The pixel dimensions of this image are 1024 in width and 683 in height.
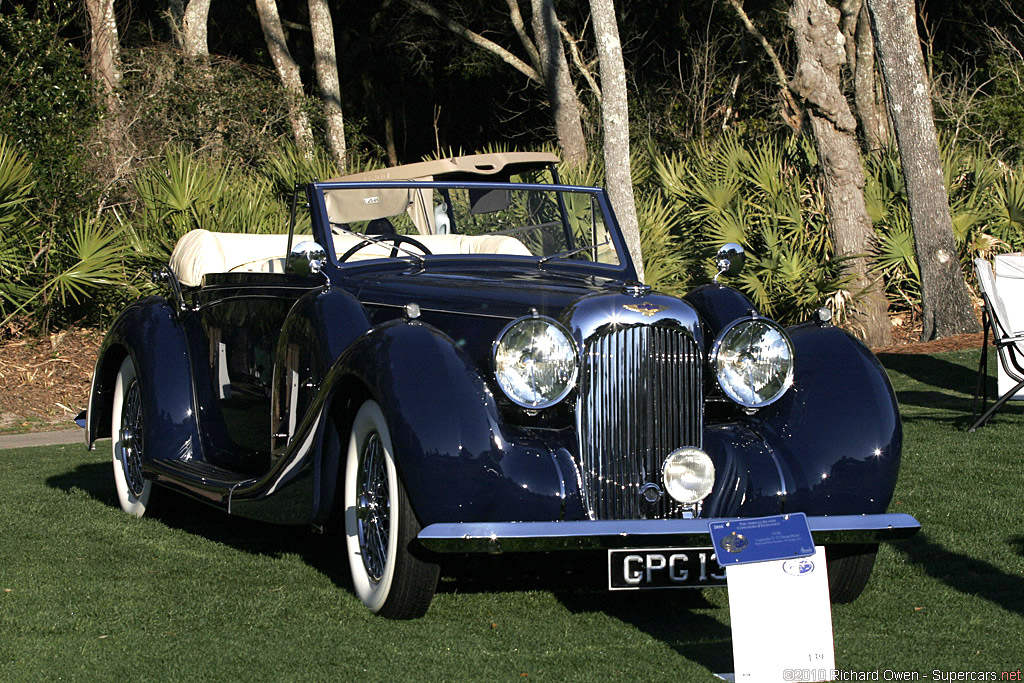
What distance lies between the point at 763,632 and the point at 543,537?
74 centimetres

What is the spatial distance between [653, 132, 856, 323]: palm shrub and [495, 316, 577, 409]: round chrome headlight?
9.86 meters

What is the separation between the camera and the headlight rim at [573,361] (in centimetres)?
434

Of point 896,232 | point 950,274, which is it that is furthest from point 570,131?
point 950,274

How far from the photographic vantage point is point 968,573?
501cm

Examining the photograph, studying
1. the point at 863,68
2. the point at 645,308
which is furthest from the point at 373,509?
the point at 863,68

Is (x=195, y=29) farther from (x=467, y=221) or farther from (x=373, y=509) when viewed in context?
(x=373, y=509)

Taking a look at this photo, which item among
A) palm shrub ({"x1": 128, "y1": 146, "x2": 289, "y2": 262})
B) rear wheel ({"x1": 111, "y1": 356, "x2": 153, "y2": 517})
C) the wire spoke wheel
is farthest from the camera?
palm shrub ({"x1": 128, "y1": 146, "x2": 289, "y2": 262})

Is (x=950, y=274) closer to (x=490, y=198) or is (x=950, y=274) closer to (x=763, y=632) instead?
(x=490, y=198)

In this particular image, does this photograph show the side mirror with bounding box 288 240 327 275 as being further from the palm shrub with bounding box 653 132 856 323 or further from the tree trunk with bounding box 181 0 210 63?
the tree trunk with bounding box 181 0 210 63

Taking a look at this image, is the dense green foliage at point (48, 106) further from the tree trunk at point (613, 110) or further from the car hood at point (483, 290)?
the car hood at point (483, 290)

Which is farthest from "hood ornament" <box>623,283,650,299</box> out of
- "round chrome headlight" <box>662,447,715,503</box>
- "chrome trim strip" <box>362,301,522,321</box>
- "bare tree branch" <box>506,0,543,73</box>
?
"bare tree branch" <box>506,0,543,73</box>

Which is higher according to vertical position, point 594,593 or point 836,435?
point 836,435

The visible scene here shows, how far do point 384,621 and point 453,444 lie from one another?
0.74 meters

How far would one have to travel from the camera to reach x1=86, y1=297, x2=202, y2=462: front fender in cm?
620
